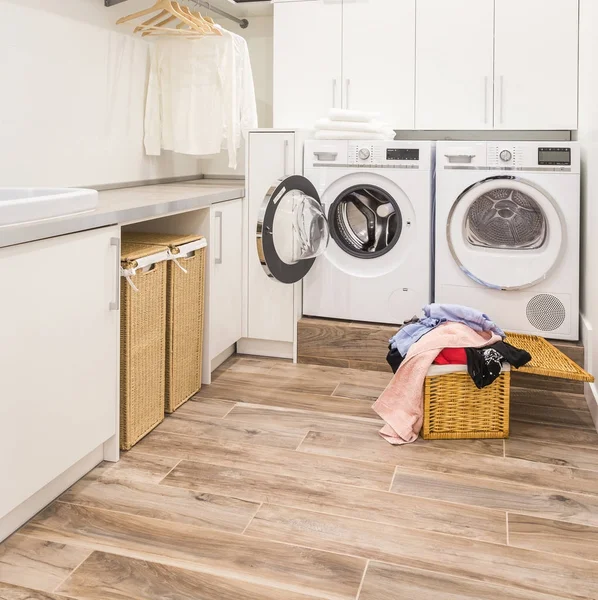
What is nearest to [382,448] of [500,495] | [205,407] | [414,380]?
[414,380]

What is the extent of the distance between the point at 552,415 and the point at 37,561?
81.6 inches

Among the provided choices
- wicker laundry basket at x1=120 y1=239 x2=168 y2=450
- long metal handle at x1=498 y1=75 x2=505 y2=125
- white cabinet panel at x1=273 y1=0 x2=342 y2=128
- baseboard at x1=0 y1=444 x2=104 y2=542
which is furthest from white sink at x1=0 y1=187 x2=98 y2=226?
long metal handle at x1=498 y1=75 x2=505 y2=125

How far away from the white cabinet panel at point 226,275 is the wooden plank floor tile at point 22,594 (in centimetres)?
158

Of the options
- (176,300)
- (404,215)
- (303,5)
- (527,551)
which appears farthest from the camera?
(303,5)

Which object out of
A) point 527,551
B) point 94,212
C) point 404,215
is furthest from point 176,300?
point 527,551

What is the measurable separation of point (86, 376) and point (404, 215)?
1806 millimetres

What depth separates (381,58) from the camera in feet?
12.4

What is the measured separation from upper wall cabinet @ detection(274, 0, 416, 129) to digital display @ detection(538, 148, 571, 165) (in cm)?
83

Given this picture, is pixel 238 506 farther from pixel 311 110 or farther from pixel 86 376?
pixel 311 110

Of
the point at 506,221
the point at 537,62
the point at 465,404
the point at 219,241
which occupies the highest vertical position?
the point at 537,62

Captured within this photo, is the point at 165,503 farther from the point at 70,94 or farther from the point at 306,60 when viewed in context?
the point at 306,60

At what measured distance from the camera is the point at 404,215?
11.1 ft

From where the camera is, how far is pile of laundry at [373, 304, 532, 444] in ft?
8.50

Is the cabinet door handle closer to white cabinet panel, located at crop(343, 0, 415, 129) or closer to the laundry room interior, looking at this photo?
the laundry room interior
